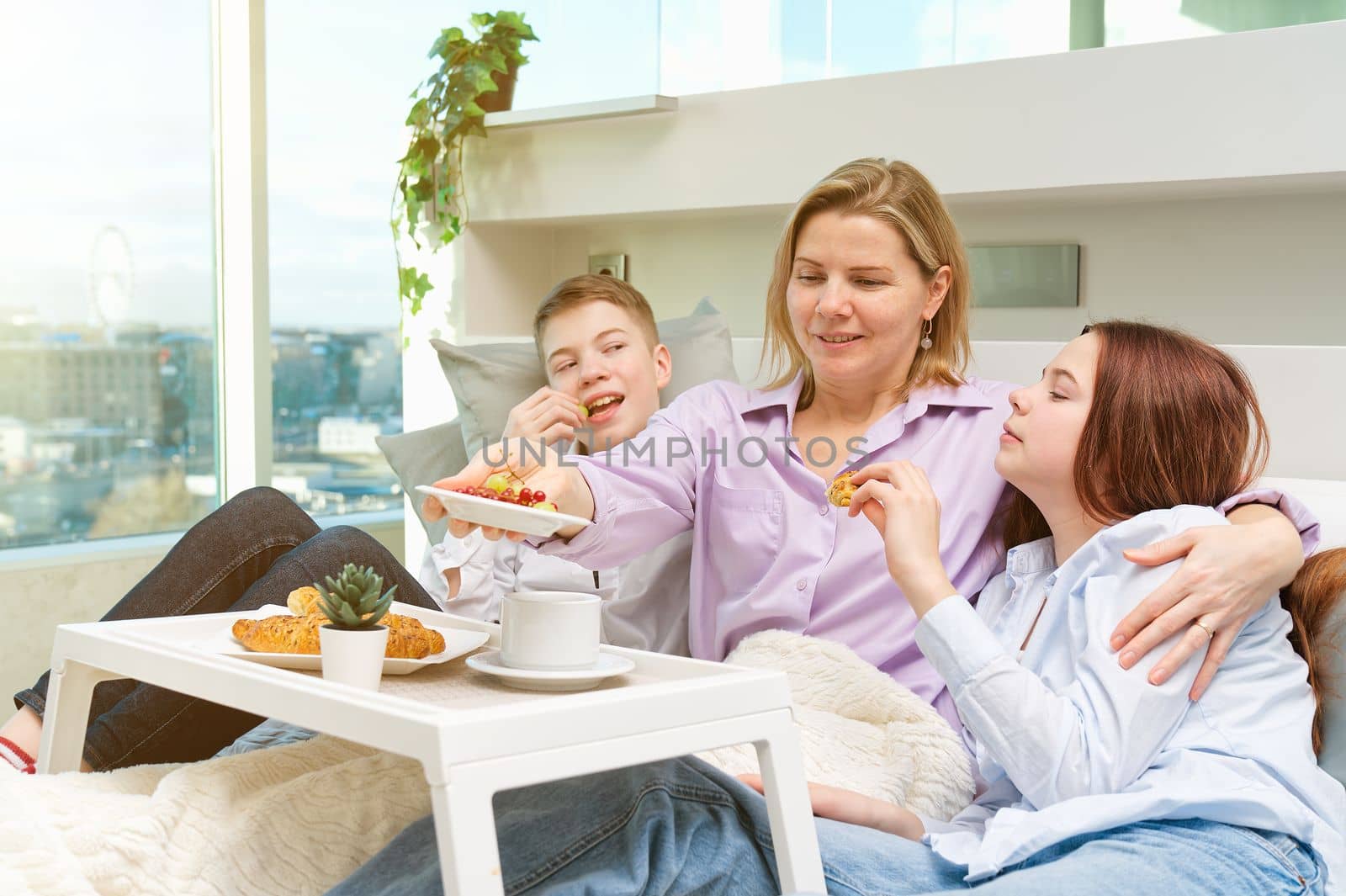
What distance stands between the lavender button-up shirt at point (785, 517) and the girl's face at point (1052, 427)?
229mm

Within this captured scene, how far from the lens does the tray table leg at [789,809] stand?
112 cm

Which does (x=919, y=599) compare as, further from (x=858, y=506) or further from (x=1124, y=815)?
(x=1124, y=815)

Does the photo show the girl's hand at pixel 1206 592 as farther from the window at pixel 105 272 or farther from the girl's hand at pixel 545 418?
the window at pixel 105 272

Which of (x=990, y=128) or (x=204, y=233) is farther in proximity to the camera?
(x=204, y=233)

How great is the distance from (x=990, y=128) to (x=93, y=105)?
2.14 metres

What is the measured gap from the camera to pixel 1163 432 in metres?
1.45

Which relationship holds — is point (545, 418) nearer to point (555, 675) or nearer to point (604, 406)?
point (604, 406)

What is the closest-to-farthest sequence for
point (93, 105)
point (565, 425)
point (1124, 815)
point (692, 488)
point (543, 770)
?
point (543, 770), point (1124, 815), point (692, 488), point (565, 425), point (93, 105)

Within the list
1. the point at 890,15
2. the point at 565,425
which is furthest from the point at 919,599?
the point at 890,15

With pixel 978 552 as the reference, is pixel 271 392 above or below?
above

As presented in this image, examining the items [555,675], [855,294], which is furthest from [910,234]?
[555,675]

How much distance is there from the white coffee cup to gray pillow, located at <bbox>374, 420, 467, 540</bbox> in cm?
133

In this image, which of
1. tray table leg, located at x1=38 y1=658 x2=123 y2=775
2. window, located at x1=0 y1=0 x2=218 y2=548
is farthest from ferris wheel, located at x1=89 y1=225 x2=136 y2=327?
tray table leg, located at x1=38 y1=658 x2=123 y2=775

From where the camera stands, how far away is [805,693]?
157 centimetres
